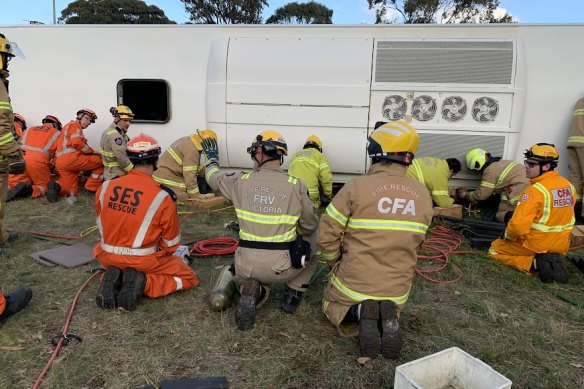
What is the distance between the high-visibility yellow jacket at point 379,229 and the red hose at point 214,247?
2.22m

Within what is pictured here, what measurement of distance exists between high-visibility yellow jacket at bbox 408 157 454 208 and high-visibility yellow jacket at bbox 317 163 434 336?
11.3ft

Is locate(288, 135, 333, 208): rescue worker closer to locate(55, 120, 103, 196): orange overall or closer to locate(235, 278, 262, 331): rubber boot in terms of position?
locate(235, 278, 262, 331): rubber boot

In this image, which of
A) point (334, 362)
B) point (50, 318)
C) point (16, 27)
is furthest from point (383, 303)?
point (16, 27)

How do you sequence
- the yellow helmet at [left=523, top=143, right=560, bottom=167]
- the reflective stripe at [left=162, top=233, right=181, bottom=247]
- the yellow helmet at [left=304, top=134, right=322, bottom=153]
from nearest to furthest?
the reflective stripe at [left=162, top=233, right=181, bottom=247] → the yellow helmet at [left=523, top=143, right=560, bottom=167] → the yellow helmet at [left=304, top=134, right=322, bottom=153]

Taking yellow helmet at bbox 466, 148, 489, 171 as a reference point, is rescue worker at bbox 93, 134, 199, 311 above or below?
below

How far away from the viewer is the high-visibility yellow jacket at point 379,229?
324cm

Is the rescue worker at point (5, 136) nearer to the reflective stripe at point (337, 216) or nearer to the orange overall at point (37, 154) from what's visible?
the orange overall at point (37, 154)

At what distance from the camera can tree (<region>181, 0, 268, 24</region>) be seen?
34875 mm

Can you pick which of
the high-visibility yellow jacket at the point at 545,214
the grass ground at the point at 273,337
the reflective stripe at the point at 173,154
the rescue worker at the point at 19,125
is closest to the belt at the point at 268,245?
the grass ground at the point at 273,337

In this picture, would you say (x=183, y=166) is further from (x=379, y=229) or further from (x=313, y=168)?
(x=379, y=229)

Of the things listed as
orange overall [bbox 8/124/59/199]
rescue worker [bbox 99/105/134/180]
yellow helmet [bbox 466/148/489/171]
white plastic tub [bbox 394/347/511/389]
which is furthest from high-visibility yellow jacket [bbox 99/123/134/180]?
white plastic tub [bbox 394/347/511/389]

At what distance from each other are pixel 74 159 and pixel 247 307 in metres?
5.90

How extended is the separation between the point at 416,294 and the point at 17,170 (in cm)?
527

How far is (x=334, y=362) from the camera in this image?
3227 millimetres
